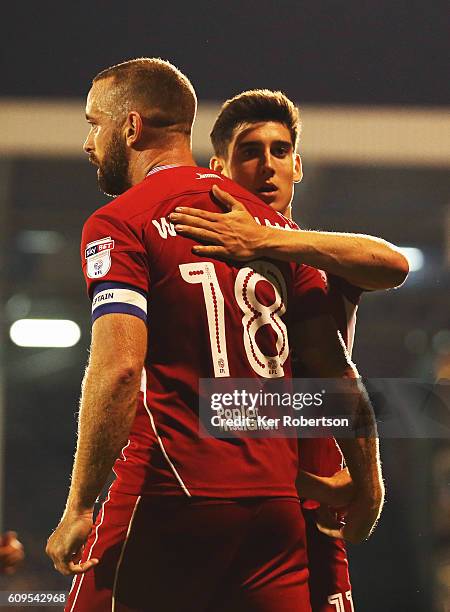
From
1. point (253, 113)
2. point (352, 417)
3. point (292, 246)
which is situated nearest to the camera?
point (292, 246)

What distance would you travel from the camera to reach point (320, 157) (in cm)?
207

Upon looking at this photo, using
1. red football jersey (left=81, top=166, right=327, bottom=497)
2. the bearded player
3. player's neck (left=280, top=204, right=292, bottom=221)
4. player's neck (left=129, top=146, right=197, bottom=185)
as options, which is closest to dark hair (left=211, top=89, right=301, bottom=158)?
the bearded player

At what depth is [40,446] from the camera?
82.7 inches

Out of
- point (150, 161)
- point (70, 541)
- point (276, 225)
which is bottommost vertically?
point (70, 541)

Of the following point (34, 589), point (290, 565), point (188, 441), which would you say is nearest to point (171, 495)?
point (188, 441)

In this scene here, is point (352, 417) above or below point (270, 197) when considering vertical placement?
below

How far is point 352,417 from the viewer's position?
160 centimetres

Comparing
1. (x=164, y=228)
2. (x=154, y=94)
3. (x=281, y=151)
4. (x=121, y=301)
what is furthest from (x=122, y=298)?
(x=281, y=151)

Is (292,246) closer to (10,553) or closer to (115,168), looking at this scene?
(115,168)

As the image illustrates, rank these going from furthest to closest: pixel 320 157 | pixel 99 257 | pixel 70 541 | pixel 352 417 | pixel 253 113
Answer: pixel 320 157, pixel 253 113, pixel 352 417, pixel 99 257, pixel 70 541

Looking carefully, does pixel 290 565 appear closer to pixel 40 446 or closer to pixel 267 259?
pixel 267 259

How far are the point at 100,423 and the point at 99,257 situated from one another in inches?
9.2

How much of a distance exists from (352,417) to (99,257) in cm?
62

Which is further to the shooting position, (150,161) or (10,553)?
(10,553)
